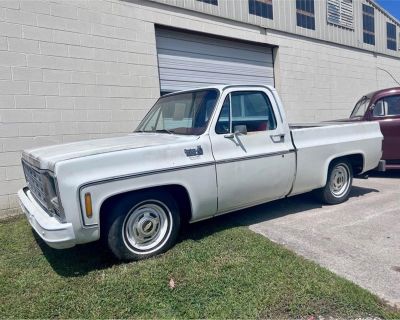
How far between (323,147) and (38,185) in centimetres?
391

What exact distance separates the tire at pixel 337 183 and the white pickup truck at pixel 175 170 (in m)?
0.03

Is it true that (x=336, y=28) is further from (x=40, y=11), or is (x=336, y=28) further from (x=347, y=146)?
(x=40, y=11)

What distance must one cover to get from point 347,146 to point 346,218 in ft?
4.10

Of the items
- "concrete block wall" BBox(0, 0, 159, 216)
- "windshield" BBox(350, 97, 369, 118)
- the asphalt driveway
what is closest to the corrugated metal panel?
"concrete block wall" BBox(0, 0, 159, 216)

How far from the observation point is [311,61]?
37.2 feet

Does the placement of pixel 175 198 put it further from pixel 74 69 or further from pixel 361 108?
pixel 361 108

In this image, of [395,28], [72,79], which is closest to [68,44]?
[72,79]

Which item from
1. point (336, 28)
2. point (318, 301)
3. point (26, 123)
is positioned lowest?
point (318, 301)

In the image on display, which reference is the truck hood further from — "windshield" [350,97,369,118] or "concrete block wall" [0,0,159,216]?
"windshield" [350,97,369,118]

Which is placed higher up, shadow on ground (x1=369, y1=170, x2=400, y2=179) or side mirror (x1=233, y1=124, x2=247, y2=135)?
side mirror (x1=233, y1=124, x2=247, y2=135)

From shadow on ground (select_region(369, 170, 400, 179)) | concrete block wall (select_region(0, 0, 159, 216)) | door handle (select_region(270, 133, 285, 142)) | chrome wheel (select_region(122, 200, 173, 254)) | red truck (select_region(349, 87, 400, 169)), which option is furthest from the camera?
shadow on ground (select_region(369, 170, 400, 179))

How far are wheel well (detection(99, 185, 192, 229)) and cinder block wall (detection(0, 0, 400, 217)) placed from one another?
10.8ft

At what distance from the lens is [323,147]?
5.09 m

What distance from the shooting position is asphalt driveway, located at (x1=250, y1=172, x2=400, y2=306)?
3.22 metres
